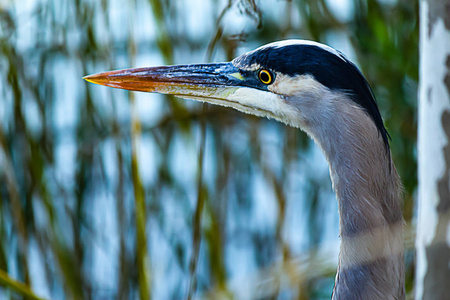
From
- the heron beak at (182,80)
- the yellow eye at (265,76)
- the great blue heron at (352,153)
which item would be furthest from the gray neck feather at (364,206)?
the heron beak at (182,80)

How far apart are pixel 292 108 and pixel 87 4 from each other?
0.91 meters

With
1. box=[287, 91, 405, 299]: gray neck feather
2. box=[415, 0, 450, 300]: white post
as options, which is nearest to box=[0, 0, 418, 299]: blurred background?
box=[287, 91, 405, 299]: gray neck feather

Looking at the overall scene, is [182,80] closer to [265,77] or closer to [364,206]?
[265,77]

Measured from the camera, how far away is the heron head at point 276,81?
849 mm

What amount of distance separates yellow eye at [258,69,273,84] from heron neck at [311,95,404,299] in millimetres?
156

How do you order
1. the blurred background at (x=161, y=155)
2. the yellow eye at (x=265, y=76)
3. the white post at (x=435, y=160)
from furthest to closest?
the blurred background at (x=161, y=155), the yellow eye at (x=265, y=76), the white post at (x=435, y=160)

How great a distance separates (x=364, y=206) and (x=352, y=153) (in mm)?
89

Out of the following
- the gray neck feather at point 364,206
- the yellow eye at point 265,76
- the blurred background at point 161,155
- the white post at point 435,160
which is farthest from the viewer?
the blurred background at point 161,155

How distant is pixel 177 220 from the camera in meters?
2.03

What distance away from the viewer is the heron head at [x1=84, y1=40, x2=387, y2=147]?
849mm

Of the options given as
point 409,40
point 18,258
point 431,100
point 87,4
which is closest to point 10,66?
point 87,4

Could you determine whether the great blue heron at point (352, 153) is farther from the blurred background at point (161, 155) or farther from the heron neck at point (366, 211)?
the blurred background at point (161, 155)

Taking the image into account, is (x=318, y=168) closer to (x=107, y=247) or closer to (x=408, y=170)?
(x=408, y=170)

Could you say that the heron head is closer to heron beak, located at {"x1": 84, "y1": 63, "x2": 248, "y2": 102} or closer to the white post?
heron beak, located at {"x1": 84, "y1": 63, "x2": 248, "y2": 102}
